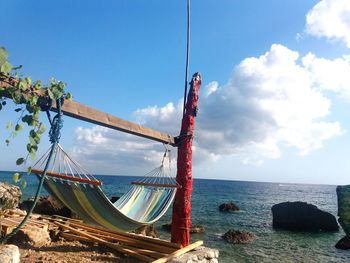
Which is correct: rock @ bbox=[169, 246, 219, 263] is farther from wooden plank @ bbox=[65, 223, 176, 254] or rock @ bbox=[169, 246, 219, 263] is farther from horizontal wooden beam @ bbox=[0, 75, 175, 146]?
horizontal wooden beam @ bbox=[0, 75, 175, 146]

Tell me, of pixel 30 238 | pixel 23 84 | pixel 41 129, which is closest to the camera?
pixel 23 84

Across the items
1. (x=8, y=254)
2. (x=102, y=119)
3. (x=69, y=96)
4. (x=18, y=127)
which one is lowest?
(x=8, y=254)

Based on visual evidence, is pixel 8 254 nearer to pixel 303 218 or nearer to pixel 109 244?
pixel 109 244

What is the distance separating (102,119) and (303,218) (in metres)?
22.0

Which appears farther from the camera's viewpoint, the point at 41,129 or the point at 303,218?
the point at 303,218

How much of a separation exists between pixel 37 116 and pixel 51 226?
4225mm

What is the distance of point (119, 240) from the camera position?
6.00m

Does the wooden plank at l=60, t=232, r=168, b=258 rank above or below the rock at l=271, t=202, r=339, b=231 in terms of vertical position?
above

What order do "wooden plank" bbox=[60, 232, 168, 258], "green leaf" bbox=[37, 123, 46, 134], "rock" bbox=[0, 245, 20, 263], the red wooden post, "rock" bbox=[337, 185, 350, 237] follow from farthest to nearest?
"rock" bbox=[337, 185, 350, 237] → the red wooden post → "wooden plank" bbox=[60, 232, 168, 258] → "rock" bbox=[0, 245, 20, 263] → "green leaf" bbox=[37, 123, 46, 134]

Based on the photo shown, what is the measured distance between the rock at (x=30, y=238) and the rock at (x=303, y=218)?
19.8 metres

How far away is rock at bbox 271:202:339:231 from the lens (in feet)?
73.6

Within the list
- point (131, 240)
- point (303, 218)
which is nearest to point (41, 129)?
point (131, 240)

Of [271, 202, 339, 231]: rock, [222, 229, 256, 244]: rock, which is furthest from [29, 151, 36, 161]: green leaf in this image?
[271, 202, 339, 231]: rock

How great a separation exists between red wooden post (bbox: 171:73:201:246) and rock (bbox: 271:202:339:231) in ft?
62.7
